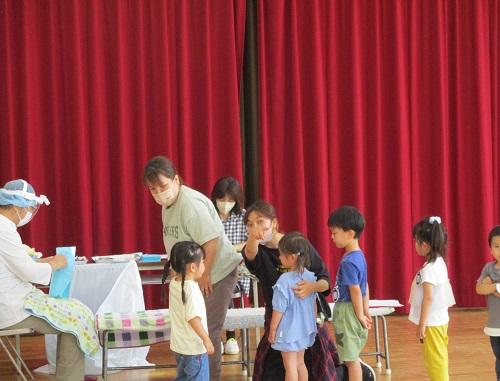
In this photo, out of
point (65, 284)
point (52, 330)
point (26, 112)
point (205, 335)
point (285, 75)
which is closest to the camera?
point (205, 335)

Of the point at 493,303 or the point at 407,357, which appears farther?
the point at 407,357

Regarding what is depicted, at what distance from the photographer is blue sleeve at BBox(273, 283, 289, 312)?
12.1 ft

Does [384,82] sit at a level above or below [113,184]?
above

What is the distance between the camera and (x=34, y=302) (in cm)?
413

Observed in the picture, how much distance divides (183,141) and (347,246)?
3.06 m

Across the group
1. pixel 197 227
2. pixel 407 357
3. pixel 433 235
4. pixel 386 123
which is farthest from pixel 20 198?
pixel 386 123

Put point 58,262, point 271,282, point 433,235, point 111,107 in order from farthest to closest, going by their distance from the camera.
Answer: point 111,107
point 58,262
point 433,235
point 271,282

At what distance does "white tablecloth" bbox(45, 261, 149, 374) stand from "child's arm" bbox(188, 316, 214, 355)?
130 centimetres

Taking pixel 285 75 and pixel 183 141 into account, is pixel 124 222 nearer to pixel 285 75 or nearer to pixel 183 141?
pixel 183 141

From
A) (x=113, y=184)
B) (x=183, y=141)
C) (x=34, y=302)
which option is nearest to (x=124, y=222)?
(x=113, y=184)

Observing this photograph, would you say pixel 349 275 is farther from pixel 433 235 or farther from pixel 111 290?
pixel 111 290

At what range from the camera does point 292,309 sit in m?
3.74

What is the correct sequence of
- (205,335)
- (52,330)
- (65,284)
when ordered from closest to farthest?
(205,335) → (52,330) → (65,284)

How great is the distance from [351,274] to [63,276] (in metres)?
1.63
